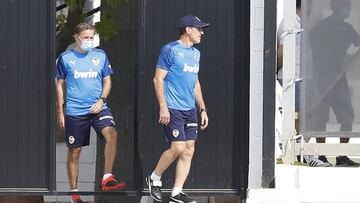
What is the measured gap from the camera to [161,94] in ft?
31.0

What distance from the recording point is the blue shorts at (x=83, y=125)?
9758 millimetres

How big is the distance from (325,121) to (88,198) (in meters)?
3.22

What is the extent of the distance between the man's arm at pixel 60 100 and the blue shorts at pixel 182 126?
107 cm

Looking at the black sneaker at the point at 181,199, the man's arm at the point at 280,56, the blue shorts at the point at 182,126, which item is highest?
the man's arm at the point at 280,56

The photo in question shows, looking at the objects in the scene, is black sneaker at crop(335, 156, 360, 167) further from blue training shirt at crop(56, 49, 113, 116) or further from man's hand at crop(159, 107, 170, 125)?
blue training shirt at crop(56, 49, 113, 116)

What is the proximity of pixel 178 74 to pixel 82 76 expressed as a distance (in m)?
0.97

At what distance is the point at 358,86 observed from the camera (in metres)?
9.66

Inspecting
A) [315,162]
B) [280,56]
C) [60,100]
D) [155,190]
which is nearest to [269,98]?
[280,56]

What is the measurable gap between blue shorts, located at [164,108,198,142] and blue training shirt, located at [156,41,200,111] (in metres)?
0.06

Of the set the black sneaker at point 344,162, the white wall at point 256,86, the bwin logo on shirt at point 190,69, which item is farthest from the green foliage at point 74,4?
the black sneaker at point 344,162

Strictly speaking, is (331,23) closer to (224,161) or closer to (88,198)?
(224,161)

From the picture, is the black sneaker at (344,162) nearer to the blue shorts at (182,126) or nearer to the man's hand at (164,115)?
the blue shorts at (182,126)

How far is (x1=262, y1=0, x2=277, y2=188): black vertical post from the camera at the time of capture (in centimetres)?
959

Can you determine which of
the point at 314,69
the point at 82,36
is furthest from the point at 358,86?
the point at 82,36
